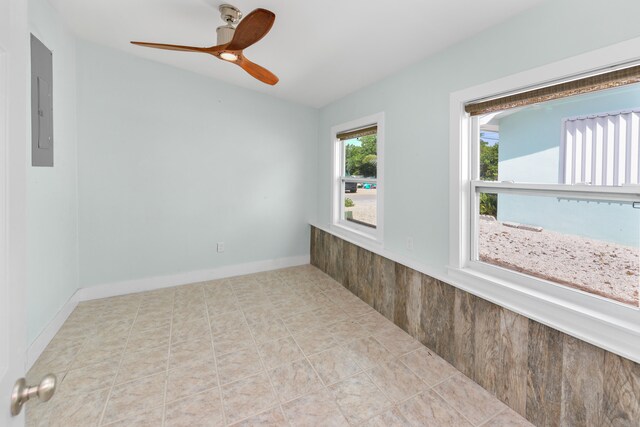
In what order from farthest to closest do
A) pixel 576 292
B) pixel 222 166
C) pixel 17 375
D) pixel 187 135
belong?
pixel 222 166
pixel 187 135
pixel 576 292
pixel 17 375

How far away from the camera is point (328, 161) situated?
3.99 meters

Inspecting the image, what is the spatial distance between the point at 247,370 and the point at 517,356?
165 cm

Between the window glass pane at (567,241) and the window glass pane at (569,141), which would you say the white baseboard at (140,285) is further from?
the window glass pane at (569,141)

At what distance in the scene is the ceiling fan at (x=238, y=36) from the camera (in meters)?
1.56

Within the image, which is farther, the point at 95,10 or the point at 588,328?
the point at 95,10

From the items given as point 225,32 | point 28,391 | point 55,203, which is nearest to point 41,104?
point 55,203

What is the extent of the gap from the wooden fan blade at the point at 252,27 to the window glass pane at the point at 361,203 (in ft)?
5.89

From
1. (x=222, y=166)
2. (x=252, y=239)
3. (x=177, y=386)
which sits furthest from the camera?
(x=252, y=239)

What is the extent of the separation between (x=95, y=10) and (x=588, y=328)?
3.90m

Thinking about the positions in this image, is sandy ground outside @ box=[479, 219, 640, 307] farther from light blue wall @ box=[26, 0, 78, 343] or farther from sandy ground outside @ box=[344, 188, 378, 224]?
light blue wall @ box=[26, 0, 78, 343]

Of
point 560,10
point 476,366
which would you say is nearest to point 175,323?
point 476,366

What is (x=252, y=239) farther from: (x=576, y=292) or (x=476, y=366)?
(x=576, y=292)

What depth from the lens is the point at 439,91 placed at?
87.3 inches

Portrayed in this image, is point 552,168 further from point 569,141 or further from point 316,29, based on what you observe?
point 316,29
